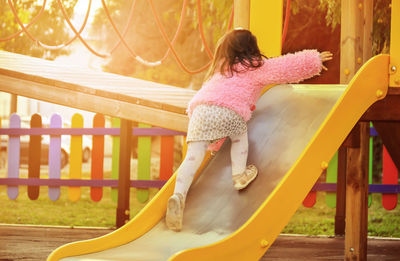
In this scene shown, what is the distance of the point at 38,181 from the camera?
8.37 metres

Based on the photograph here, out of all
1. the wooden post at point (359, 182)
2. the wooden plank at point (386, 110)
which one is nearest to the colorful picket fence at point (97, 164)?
the wooden post at point (359, 182)

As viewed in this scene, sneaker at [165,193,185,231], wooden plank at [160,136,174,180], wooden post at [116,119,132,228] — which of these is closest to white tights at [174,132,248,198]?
sneaker at [165,193,185,231]

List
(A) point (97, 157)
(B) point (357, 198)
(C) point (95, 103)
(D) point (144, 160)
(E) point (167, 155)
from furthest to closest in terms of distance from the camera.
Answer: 1. (A) point (97, 157)
2. (D) point (144, 160)
3. (E) point (167, 155)
4. (C) point (95, 103)
5. (B) point (357, 198)

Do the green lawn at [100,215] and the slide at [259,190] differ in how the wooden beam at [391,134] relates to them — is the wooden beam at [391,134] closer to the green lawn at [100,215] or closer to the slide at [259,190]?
the slide at [259,190]

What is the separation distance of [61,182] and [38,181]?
31 centimetres

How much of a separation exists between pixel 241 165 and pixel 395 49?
1.22 metres

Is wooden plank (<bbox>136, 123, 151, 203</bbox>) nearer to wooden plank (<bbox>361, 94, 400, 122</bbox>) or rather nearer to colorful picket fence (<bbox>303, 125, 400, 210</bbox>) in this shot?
colorful picket fence (<bbox>303, 125, 400, 210</bbox>)

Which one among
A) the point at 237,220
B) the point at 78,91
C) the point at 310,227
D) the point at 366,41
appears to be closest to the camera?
the point at 237,220

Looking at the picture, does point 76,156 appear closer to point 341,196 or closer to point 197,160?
point 341,196

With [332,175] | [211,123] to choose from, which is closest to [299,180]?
[211,123]

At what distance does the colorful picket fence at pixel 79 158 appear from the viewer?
8.09 metres

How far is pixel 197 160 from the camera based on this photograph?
394 centimetres

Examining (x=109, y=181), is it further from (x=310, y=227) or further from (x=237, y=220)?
(x=237, y=220)

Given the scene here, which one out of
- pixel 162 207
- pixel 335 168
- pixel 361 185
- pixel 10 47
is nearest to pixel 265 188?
pixel 162 207
